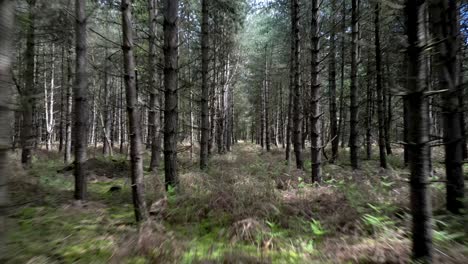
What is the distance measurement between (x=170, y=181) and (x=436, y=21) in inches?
240

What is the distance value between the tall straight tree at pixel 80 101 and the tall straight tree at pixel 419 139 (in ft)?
20.9

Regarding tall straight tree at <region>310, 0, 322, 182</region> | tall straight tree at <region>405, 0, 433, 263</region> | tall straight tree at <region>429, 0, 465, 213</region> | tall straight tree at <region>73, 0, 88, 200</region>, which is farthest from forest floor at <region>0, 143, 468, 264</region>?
tall straight tree at <region>310, 0, 322, 182</region>

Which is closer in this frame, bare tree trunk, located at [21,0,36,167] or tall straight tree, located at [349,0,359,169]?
bare tree trunk, located at [21,0,36,167]

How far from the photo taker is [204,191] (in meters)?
6.45

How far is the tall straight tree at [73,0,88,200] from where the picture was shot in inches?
254

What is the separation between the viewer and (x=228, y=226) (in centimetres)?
480

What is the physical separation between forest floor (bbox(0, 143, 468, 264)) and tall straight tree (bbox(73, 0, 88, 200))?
1.79 ft

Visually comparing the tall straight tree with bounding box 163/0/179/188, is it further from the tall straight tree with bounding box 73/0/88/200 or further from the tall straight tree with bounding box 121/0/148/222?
the tall straight tree with bounding box 73/0/88/200

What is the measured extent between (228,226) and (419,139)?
3.11 meters

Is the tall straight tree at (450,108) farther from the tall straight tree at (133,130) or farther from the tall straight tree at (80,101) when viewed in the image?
the tall straight tree at (80,101)

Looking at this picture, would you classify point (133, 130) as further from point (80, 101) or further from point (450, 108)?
point (450, 108)

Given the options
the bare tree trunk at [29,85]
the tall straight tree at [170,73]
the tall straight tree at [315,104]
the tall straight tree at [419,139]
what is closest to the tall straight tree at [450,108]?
the tall straight tree at [419,139]

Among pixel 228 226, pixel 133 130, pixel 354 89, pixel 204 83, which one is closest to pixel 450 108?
pixel 228 226

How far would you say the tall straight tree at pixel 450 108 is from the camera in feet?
15.1
